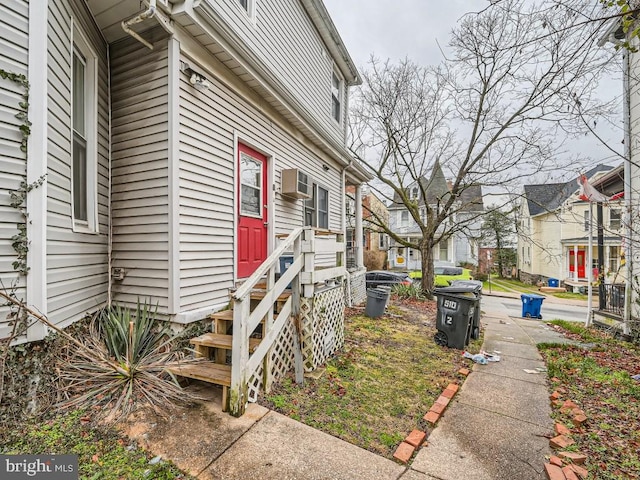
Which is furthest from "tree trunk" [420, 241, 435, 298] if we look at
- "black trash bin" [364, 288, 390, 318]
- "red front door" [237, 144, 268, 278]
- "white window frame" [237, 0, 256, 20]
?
"white window frame" [237, 0, 256, 20]

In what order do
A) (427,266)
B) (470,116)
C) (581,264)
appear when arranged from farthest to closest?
1. (581,264)
2. (427,266)
3. (470,116)

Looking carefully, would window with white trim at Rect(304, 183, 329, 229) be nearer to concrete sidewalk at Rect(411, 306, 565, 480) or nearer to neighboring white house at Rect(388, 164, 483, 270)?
concrete sidewalk at Rect(411, 306, 565, 480)

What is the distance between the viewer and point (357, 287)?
10.4 metres

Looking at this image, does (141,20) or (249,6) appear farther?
(249,6)

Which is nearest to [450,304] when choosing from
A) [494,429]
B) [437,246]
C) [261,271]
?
[494,429]

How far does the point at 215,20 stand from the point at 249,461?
187 inches

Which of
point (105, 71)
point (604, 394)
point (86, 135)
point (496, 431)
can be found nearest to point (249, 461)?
point (496, 431)

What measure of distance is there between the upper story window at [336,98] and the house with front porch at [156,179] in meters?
3.86

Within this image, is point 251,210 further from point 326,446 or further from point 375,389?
point 326,446

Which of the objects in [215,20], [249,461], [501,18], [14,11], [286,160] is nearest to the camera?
[249,461]

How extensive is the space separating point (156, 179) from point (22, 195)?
4.59 feet

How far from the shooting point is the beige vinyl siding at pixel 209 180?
3.91m

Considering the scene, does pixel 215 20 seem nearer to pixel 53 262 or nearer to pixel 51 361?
pixel 53 262

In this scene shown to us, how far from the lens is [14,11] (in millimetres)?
2621
